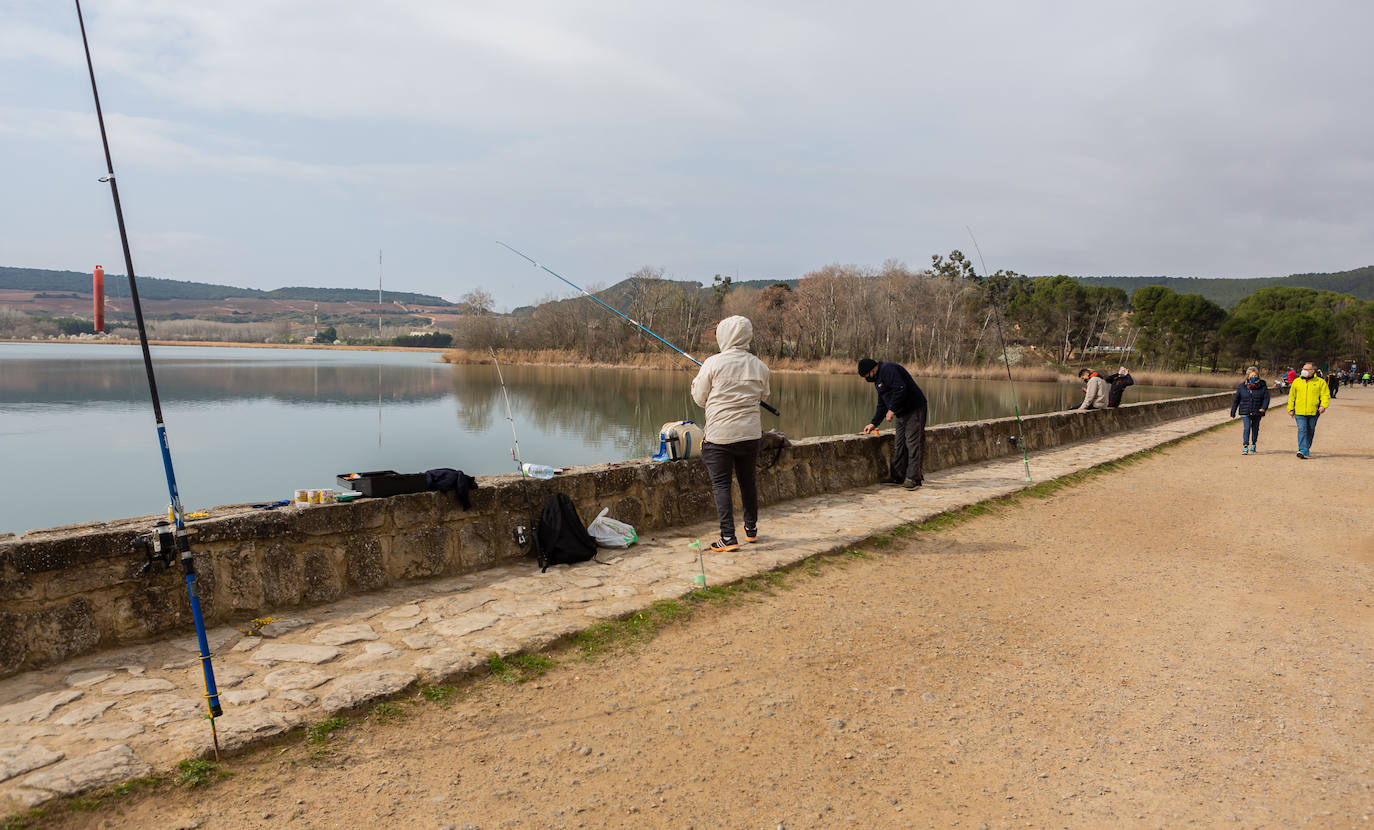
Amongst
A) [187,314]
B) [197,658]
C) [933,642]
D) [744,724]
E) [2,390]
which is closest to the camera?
[744,724]

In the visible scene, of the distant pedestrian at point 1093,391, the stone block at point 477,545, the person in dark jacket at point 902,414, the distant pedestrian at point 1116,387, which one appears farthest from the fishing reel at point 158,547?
the distant pedestrian at point 1116,387

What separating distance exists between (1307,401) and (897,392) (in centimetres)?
911

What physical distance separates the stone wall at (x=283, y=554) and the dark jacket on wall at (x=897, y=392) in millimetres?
2766

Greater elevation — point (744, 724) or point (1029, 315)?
point (1029, 315)

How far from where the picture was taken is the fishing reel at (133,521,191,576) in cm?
351

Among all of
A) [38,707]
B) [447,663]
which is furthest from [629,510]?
[38,707]

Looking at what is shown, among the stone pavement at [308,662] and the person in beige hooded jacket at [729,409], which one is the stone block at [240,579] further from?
the person in beige hooded jacket at [729,409]

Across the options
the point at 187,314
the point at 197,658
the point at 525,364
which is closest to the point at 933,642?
the point at 197,658

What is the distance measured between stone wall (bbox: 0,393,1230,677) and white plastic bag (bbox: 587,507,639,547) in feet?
0.43

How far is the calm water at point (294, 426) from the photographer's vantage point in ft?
46.1

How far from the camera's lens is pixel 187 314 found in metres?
58.3

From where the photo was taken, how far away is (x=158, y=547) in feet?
11.5

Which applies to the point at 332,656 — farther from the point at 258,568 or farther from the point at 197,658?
the point at 258,568

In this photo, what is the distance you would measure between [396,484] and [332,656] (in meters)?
1.41
